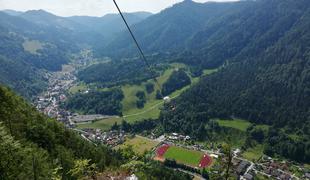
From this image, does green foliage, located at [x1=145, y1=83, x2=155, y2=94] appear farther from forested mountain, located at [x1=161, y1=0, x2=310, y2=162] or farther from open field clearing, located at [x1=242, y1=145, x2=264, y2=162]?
open field clearing, located at [x1=242, y1=145, x2=264, y2=162]

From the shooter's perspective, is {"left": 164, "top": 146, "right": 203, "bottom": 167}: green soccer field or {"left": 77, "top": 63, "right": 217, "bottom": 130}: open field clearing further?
{"left": 77, "top": 63, "right": 217, "bottom": 130}: open field clearing

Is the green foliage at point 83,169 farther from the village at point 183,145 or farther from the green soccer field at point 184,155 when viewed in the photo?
the green soccer field at point 184,155

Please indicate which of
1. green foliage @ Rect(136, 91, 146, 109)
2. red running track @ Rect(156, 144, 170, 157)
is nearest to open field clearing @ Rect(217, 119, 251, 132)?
red running track @ Rect(156, 144, 170, 157)

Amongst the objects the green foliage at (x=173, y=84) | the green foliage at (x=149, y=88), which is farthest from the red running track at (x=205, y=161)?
the green foliage at (x=173, y=84)

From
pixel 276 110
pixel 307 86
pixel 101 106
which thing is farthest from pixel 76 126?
pixel 307 86

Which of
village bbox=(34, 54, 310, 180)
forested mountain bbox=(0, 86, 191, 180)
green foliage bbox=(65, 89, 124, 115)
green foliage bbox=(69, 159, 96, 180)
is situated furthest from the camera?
green foliage bbox=(65, 89, 124, 115)
